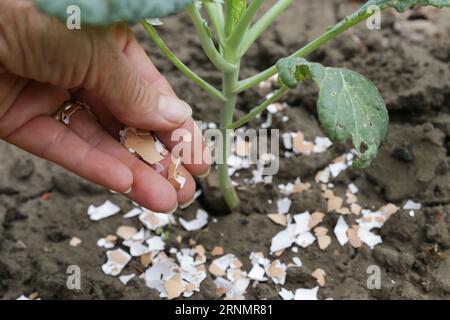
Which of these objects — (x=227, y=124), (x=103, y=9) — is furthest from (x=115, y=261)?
(x=103, y=9)

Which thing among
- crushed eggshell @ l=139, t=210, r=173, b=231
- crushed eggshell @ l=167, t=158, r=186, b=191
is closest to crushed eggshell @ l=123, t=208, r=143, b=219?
crushed eggshell @ l=139, t=210, r=173, b=231

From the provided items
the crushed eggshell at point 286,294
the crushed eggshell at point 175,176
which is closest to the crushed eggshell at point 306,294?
the crushed eggshell at point 286,294

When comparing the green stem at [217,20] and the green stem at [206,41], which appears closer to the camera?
the green stem at [206,41]

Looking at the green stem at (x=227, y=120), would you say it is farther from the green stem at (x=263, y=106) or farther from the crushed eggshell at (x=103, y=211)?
the crushed eggshell at (x=103, y=211)

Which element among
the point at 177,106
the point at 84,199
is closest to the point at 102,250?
the point at 84,199

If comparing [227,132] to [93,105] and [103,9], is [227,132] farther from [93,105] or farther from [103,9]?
[103,9]

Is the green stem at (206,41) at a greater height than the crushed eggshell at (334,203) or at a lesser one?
greater

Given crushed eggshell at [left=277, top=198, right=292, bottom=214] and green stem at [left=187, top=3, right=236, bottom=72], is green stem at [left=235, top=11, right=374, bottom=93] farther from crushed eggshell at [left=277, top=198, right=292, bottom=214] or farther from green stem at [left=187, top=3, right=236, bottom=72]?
crushed eggshell at [left=277, top=198, right=292, bottom=214]
